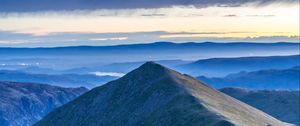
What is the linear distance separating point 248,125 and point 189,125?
17817 millimetres

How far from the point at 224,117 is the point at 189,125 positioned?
1249 cm

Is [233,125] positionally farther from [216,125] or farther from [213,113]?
[213,113]

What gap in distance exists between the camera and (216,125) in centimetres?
17888

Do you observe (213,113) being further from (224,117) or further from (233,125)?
(233,125)

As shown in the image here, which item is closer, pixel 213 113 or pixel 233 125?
pixel 233 125

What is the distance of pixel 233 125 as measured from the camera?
17550 centimetres

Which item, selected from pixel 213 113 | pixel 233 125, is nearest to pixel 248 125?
pixel 213 113

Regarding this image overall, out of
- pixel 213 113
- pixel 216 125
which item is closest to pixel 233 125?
pixel 216 125

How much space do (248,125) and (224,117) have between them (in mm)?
12096

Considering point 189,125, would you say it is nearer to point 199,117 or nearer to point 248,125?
point 199,117

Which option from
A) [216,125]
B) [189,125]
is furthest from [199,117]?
[216,125]

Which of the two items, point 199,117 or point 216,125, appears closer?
point 216,125

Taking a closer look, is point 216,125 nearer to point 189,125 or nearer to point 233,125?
point 233,125

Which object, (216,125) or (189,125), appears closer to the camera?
(216,125)
